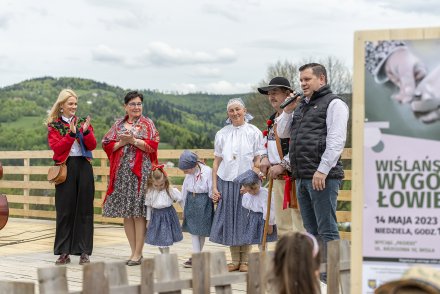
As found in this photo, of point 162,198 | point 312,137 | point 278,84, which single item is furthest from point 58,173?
point 312,137

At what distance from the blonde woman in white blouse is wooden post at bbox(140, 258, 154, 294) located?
391 cm

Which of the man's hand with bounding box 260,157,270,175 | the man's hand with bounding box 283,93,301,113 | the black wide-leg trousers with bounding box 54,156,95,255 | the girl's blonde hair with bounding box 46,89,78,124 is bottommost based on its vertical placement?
the black wide-leg trousers with bounding box 54,156,95,255

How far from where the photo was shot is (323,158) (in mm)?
6113

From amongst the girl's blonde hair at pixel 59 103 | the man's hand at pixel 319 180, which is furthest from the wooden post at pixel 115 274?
the girl's blonde hair at pixel 59 103

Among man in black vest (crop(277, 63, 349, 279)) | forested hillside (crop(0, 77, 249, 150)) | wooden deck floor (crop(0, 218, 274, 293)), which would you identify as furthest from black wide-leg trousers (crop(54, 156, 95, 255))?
forested hillside (crop(0, 77, 249, 150))

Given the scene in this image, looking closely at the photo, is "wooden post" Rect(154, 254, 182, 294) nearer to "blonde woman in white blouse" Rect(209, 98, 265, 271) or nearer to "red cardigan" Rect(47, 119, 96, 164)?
"blonde woman in white blouse" Rect(209, 98, 265, 271)

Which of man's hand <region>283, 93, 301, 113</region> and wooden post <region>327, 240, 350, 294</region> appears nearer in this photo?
wooden post <region>327, 240, 350, 294</region>

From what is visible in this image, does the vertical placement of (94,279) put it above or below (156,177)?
below

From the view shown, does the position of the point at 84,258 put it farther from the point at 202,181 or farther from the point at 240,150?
the point at 240,150

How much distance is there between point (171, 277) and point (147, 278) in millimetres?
174

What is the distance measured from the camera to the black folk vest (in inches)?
247

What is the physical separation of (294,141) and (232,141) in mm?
1791

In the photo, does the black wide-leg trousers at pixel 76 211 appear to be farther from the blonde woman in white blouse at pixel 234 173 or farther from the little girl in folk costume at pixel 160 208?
the blonde woman in white blouse at pixel 234 173

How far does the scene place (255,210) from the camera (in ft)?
26.4
